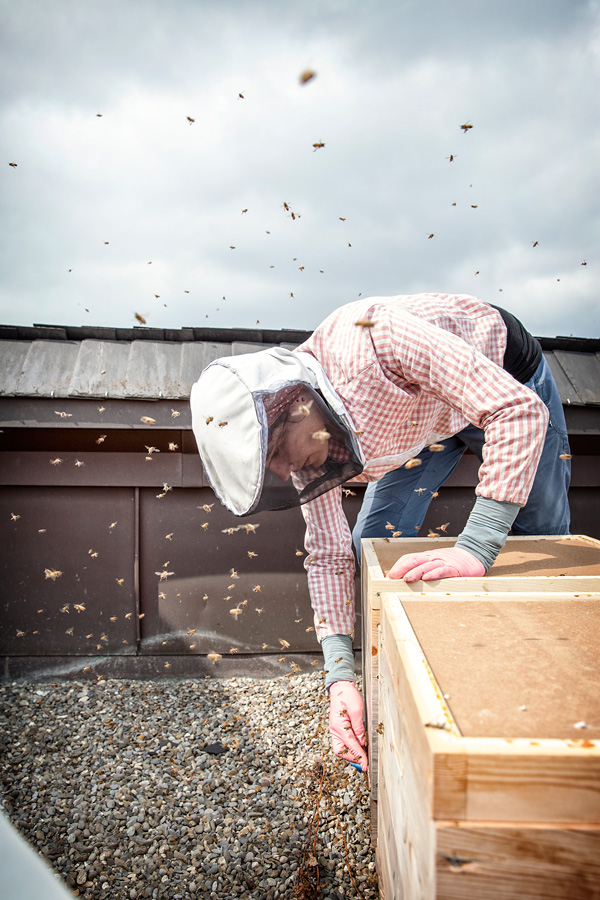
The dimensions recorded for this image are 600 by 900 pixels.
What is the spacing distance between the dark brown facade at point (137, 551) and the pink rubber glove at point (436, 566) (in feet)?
5.61

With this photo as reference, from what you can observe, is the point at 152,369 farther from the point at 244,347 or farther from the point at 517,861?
the point at 517,861

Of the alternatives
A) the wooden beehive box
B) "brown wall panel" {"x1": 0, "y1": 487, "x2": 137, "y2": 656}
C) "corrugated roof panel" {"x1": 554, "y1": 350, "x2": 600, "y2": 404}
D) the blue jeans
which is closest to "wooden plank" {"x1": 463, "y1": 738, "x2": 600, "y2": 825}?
the wooden beehive box

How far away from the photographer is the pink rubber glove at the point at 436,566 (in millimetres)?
1592

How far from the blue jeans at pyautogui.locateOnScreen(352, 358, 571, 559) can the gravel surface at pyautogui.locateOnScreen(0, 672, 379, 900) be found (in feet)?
3.50

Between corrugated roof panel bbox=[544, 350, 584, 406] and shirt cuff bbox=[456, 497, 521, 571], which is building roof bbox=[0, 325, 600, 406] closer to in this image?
corrugated roof panel bbox=[544, 350, 584, 406]

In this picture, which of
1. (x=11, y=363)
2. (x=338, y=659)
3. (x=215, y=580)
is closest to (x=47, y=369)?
(x=11, y=363)

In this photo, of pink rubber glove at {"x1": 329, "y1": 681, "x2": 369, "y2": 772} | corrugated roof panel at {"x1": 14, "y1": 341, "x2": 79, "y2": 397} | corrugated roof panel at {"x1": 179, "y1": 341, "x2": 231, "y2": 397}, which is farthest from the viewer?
corrugated roof panel at {"x1": 179, "y1": 341, "x2": 231, "y2": 397}

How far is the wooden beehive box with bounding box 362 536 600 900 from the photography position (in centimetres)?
72

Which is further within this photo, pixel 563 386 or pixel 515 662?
pixel 563 386

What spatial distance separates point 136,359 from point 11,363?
74 cm

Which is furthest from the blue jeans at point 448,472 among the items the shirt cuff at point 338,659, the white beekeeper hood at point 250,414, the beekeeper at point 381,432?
the white beekeeper hood at point 250,414

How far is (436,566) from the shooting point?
5.32ft

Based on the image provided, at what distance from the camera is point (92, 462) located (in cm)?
326

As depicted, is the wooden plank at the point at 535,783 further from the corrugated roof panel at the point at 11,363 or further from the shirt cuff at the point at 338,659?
the corrugated roof panel at the point at 11,363
